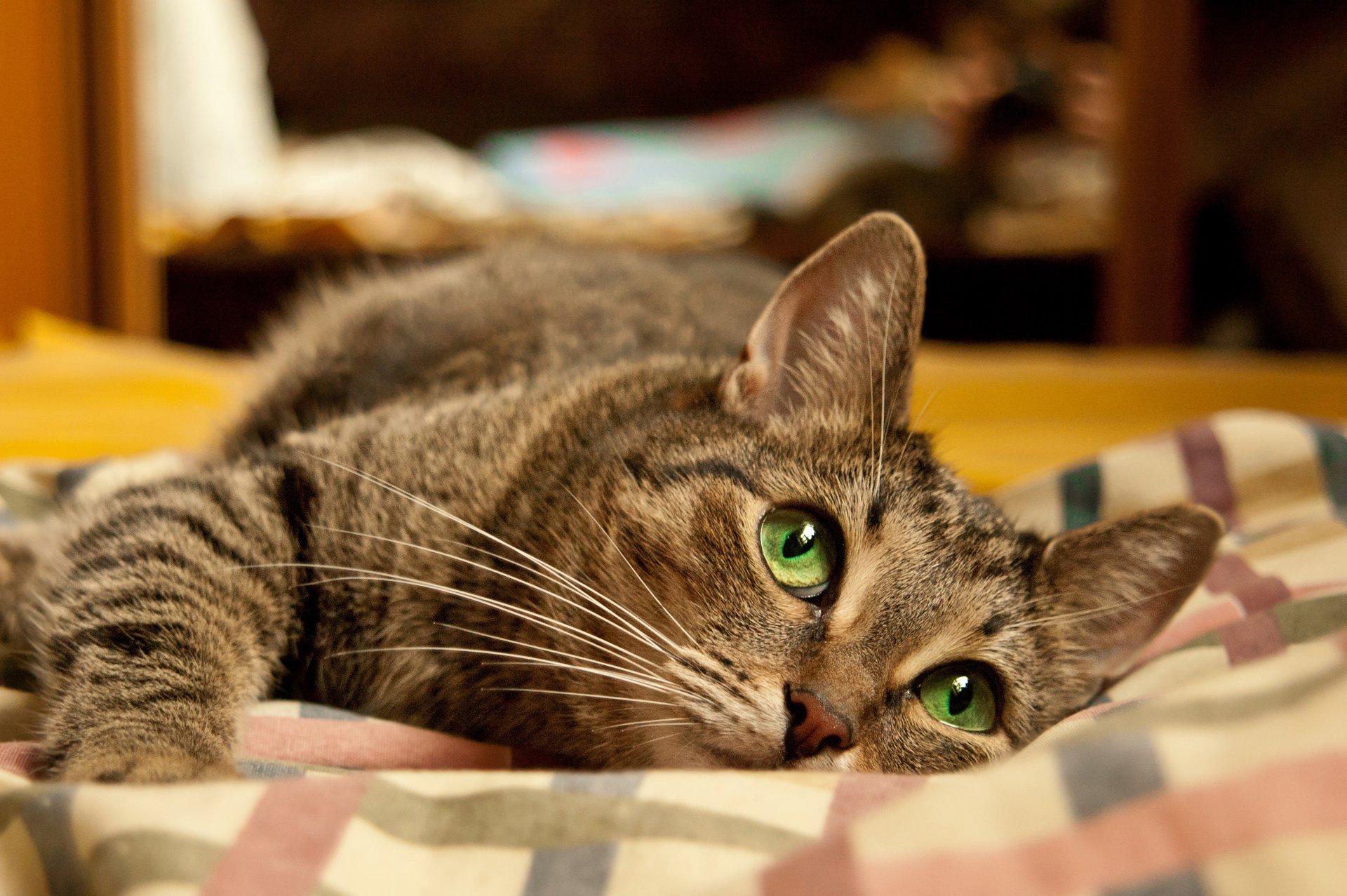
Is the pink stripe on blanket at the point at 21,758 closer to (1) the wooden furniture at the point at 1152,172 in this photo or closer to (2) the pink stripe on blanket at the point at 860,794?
(2) the pink stripe on blanket at the point at 860,794

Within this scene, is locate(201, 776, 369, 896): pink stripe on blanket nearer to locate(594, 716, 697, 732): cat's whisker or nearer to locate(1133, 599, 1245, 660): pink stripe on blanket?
locate(594, 716, 697, 732): cat's whisker

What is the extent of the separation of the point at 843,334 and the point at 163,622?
781 millimetres

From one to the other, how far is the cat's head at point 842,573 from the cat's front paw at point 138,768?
1.17 feet

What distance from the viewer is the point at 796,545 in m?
1.07

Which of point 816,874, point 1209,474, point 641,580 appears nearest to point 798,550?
point 641,580

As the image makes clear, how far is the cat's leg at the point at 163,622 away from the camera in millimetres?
938

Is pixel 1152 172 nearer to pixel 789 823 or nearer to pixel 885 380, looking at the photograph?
pixel 885 380

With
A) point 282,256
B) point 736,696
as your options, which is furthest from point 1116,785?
point 282,256

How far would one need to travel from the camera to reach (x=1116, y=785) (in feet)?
2.07

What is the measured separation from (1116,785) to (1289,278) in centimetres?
354

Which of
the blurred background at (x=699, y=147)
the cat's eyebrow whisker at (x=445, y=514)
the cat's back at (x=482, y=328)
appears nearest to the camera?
the cat's eyebrow whisker at (x=445, y=514)

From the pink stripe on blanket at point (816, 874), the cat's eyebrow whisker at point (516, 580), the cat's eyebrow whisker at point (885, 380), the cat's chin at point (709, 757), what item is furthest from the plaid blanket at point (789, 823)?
the cat's eyebrow whisker at point (885, 380)

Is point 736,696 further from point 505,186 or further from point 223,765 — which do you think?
point 505,186

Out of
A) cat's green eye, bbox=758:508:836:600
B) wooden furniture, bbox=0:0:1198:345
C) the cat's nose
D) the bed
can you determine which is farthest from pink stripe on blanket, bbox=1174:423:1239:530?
wooden furniture, bbox=0:0:1198:345
